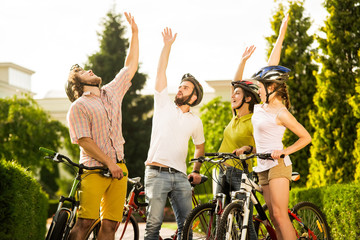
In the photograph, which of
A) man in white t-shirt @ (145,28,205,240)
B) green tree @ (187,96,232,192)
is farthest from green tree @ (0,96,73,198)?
man in white t-shirt @ (145,28,205,240)

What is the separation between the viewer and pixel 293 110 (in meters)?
12.6

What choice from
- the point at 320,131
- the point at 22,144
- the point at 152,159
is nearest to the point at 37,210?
the point at 152,159

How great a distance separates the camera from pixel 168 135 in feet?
17.1

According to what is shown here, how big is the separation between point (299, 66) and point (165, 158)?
26.7 ft

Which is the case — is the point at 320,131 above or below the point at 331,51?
below

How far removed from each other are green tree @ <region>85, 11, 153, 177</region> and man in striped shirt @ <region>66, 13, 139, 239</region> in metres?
25.1

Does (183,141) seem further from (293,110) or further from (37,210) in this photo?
(293,110)

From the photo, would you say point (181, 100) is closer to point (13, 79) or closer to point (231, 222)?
point (231, 222)

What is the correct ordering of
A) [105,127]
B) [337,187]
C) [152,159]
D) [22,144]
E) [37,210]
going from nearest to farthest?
1. [105,127]
2. [152,159]
3. [337,187]
4. [37,210]
5. [22,144]

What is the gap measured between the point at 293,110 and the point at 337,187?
5.54 metres

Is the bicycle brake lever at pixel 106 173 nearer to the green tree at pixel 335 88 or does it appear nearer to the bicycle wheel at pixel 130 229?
the bicycle wheel at pixel 130 229

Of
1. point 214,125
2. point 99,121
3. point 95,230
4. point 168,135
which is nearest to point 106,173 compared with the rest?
point 99,121

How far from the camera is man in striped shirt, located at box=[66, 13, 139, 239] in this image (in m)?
4.38

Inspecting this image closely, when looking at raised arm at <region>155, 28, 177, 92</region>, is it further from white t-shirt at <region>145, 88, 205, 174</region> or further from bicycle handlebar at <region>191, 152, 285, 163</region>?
bicycle handlebar at <region>191, 152, 285, 163</region>
